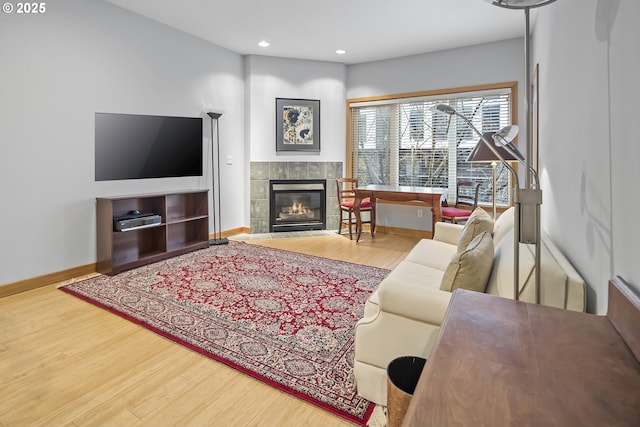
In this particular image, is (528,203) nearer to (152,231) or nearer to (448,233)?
(448,233)

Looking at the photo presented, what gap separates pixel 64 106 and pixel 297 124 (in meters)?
3.17

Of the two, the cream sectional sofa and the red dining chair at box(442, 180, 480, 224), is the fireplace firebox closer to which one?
the red dining chair at box(442, 180, 480, 224)

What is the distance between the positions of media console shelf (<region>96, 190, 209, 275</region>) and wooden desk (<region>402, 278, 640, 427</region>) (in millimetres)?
3646

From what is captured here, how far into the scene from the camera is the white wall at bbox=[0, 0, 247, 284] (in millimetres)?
3119

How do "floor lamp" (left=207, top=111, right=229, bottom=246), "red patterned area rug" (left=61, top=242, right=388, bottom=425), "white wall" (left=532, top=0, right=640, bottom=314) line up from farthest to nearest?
"floor lamp" (left=207, top=111, right=229, bottom=246) < "red patterned area rug" (left=61, top=242, right=388, bottom=425) < "white wall" (left=532, top=0, right=640, bottom=314)

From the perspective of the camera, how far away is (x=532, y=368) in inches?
28.2

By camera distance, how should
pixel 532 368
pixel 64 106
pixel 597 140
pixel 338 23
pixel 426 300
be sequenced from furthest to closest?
pixel 338 23 < pixel 64 106 < pixel 426 300 < pixel 597 140 < pixel 532 368

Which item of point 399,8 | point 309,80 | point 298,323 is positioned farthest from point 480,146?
point 309,80

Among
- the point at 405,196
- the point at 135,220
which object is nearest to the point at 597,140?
the point at 405,196

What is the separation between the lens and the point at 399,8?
3.91 meters

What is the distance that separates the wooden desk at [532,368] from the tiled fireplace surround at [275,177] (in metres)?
4.91

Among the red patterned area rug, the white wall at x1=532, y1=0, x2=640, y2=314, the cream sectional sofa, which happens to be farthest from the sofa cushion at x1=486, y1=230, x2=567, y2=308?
the red patterned area rug

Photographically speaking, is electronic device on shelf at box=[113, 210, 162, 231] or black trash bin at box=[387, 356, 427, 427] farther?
electronic device on shelf at box=[113, 210, 162, 231]

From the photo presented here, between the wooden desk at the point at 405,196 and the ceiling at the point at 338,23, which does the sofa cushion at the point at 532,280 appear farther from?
the ceiling at the point at 338,23
